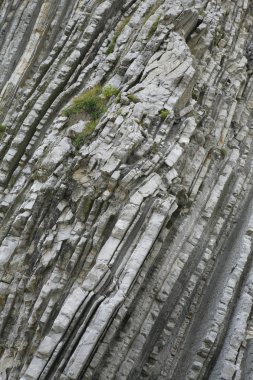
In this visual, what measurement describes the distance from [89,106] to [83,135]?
81.3 inches

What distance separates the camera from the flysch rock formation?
1349 cm

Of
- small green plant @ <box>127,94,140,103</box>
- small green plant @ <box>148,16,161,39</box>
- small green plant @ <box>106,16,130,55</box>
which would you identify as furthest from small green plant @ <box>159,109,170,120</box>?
small green plant @ <box>106,16,130,55</box>

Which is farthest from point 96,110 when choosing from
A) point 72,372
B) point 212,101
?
point 72,372

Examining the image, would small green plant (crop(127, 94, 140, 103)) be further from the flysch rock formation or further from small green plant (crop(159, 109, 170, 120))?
small green plant (crop(159, 109, 170, 120))

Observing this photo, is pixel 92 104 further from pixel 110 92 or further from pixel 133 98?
pixel 133 98

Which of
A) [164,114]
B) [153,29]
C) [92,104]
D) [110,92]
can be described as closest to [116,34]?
[153,29]

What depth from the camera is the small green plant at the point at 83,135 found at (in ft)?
56.0

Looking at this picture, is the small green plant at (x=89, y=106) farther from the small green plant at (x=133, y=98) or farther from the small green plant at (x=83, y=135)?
the small green plant at (x=133, y=98)

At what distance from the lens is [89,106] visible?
18.8 metres

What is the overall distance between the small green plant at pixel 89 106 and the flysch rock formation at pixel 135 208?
0.22m

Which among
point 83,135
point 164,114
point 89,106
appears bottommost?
point 83,135

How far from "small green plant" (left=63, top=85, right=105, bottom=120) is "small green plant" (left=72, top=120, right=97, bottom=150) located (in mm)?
680

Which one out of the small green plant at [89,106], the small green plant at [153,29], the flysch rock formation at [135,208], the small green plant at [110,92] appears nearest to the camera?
the flysch rock formation at [135,208]

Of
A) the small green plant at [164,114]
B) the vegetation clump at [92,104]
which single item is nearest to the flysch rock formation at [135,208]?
the small green plant at [164,114]
